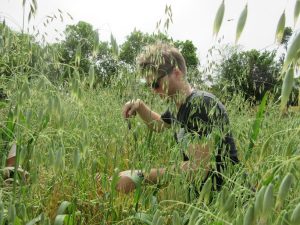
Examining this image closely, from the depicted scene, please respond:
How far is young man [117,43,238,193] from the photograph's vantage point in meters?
1.40

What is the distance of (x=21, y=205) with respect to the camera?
1.05 meters

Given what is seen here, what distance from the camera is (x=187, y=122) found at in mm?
1506

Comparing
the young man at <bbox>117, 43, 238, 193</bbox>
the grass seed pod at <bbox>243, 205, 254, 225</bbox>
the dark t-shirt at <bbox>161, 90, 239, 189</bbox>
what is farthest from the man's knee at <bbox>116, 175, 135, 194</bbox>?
the grass seed pod at <bbox>243, 205, 254, 225</bbox>

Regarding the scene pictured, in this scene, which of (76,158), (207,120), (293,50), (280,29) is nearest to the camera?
(293,50)

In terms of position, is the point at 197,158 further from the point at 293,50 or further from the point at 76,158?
the point at 293,50

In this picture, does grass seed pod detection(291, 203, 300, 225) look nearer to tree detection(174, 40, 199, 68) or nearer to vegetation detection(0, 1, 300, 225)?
vegetation detection(0, 1, 300, 225)

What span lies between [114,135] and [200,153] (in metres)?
0.39

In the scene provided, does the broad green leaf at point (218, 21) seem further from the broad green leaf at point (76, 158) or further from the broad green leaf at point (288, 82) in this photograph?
the broad green leaf at point (76, 158)

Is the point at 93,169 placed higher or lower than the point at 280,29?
lower

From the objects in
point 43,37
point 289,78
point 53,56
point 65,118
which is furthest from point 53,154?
point 289,78

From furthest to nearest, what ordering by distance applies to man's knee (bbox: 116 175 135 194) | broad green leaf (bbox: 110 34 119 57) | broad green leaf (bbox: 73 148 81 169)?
man's knee (bbox: 116 175 135 194) < broad green leaf (bbox: 110 34 119 57) < broad green leaf (bbox: 73 148 81 169)

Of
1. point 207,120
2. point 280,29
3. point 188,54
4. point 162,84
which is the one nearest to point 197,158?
point 207,120

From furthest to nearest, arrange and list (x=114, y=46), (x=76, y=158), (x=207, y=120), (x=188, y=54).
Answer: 1. (x=188, y=54)
2. (x=207, y=120)
3. (x=114, y=46)
4. (x=76, y=158)

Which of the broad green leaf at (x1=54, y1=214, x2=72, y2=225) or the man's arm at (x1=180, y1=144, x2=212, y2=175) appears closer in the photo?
A: the broad green leaf at (x1=54, y1=214, x2=72, y2=225)
